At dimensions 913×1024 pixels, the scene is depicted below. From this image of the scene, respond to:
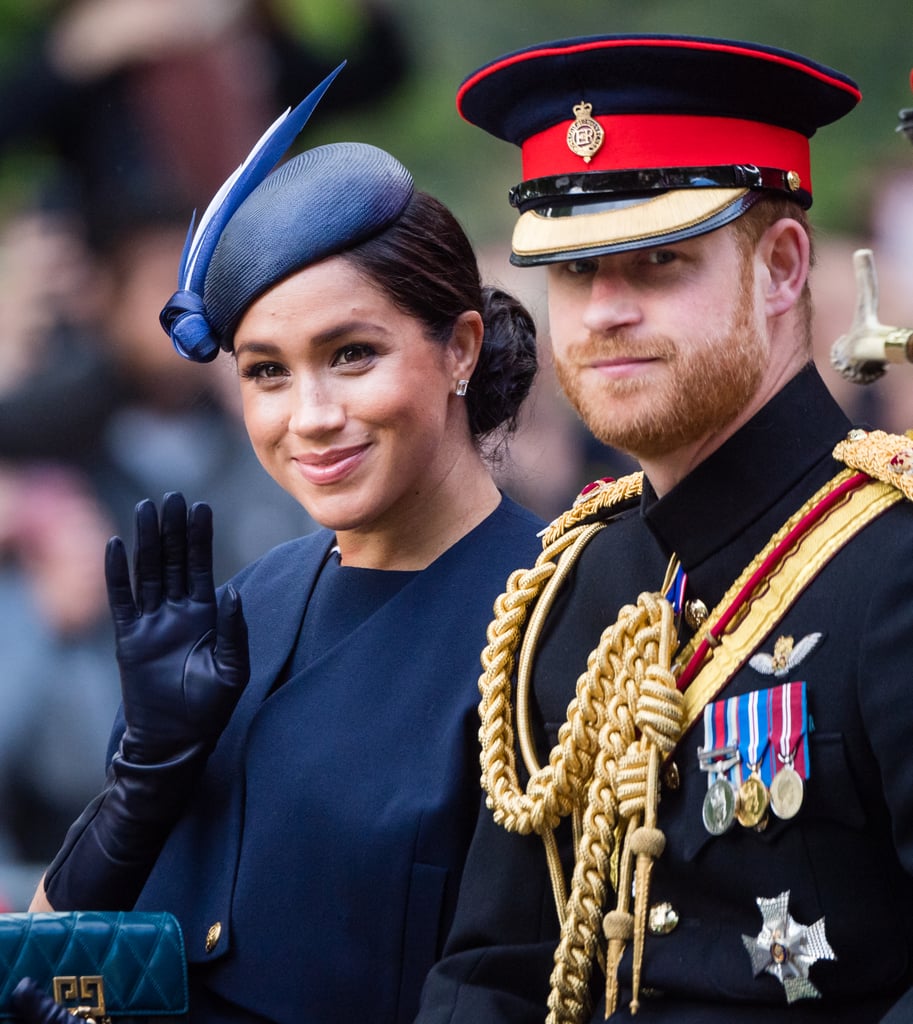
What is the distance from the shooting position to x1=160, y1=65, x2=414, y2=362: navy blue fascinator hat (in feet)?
8.39

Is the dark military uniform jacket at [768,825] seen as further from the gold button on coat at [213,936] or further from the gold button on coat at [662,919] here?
the gold button on coat at [213,936]

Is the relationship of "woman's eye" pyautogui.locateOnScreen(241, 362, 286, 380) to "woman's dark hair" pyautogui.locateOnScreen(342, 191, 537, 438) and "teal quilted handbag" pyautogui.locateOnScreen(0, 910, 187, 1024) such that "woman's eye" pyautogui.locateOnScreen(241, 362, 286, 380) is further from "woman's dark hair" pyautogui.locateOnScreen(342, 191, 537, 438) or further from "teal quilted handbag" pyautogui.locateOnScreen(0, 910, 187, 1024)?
"teal quilted handbag" pyautogui.locateOnScreen(0, 910, 187, 1024)

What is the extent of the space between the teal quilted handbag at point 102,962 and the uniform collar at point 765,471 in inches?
38.4

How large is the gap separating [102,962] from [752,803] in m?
1.01

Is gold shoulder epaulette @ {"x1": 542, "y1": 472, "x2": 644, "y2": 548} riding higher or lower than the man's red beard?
lower

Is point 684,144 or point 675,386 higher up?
point 684,144

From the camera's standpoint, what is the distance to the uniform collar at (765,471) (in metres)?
2.02

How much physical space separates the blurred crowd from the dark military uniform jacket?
2697 millimetres

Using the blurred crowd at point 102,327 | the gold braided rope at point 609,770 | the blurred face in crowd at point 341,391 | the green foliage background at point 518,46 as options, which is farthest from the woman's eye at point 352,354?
the blurred crowd at point 102,327

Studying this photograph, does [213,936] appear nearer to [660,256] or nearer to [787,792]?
[787,792]

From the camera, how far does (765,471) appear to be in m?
2.03

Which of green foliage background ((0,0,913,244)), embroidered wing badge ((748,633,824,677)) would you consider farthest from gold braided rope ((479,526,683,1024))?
green foliage background ((0,0,913,244))

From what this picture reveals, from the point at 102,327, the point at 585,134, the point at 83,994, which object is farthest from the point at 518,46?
the point at 83,994

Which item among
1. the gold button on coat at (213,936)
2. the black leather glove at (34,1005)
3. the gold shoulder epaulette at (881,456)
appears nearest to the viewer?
the gold shoulder epaulette at (881,456)
